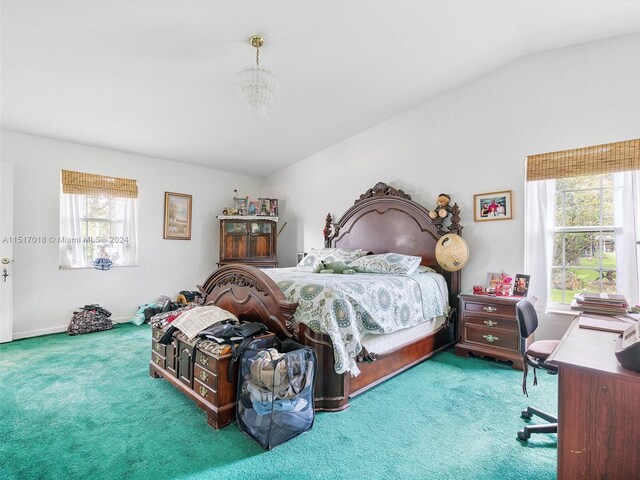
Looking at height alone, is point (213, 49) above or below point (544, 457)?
above

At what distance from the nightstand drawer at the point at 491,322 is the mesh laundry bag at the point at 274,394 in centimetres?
208

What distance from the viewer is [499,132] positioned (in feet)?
11.7

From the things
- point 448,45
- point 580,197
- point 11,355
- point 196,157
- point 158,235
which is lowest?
point 11,355

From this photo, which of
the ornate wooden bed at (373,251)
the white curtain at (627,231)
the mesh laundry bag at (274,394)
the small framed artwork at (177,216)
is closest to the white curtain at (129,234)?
the small framed artwork at (177,216)

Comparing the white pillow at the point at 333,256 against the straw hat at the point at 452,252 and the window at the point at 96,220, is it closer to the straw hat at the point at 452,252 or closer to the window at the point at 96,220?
the straw hat at the point at 452,252

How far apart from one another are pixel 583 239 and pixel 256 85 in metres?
3.48

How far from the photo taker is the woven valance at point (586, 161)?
9.25ft

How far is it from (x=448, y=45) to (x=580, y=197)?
2039 millimetres

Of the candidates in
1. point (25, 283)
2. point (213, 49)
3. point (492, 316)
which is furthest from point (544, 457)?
point (25, 283)


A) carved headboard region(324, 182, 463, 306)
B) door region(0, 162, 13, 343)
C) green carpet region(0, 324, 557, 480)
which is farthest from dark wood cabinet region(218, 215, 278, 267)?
green carpet region(0, 324, 557, 480)

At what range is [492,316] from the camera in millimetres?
3229

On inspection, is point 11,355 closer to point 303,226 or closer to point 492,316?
point 303,226

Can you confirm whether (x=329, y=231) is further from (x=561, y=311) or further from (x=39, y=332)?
(x=39, y=332)

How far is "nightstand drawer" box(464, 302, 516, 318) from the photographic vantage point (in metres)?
3.13
